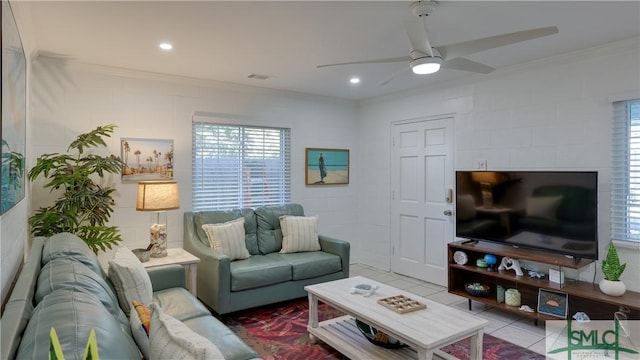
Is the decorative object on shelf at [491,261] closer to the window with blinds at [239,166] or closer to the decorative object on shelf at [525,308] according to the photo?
the decorative object on shelf at [525,308]

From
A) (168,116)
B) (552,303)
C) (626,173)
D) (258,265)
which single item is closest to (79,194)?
(168,116)

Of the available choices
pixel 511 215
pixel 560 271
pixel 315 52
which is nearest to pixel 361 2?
pixel 315 52

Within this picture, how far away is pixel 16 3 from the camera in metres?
2.02

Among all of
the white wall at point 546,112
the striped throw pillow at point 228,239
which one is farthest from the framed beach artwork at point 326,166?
the striped throw pillow at point 228,239

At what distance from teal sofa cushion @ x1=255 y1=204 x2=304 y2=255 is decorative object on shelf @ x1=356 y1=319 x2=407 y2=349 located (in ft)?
5.73

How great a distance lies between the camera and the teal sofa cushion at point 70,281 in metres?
1.46

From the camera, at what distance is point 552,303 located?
10.1 ft

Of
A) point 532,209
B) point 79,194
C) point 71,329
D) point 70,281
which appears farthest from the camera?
point 532,209

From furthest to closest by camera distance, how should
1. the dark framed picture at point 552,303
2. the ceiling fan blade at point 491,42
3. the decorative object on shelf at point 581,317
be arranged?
the dark framed picture at point 552,303 → the decorative object on shelf at point 581,317 → the ceiling fan blade at point 491,42

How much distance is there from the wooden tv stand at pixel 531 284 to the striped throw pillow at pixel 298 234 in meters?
1.46

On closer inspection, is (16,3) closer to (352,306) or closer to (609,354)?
(352,306)

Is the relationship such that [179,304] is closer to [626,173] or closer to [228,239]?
[228,239]

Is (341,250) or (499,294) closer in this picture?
(499,294)

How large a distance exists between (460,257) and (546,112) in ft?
5.20
